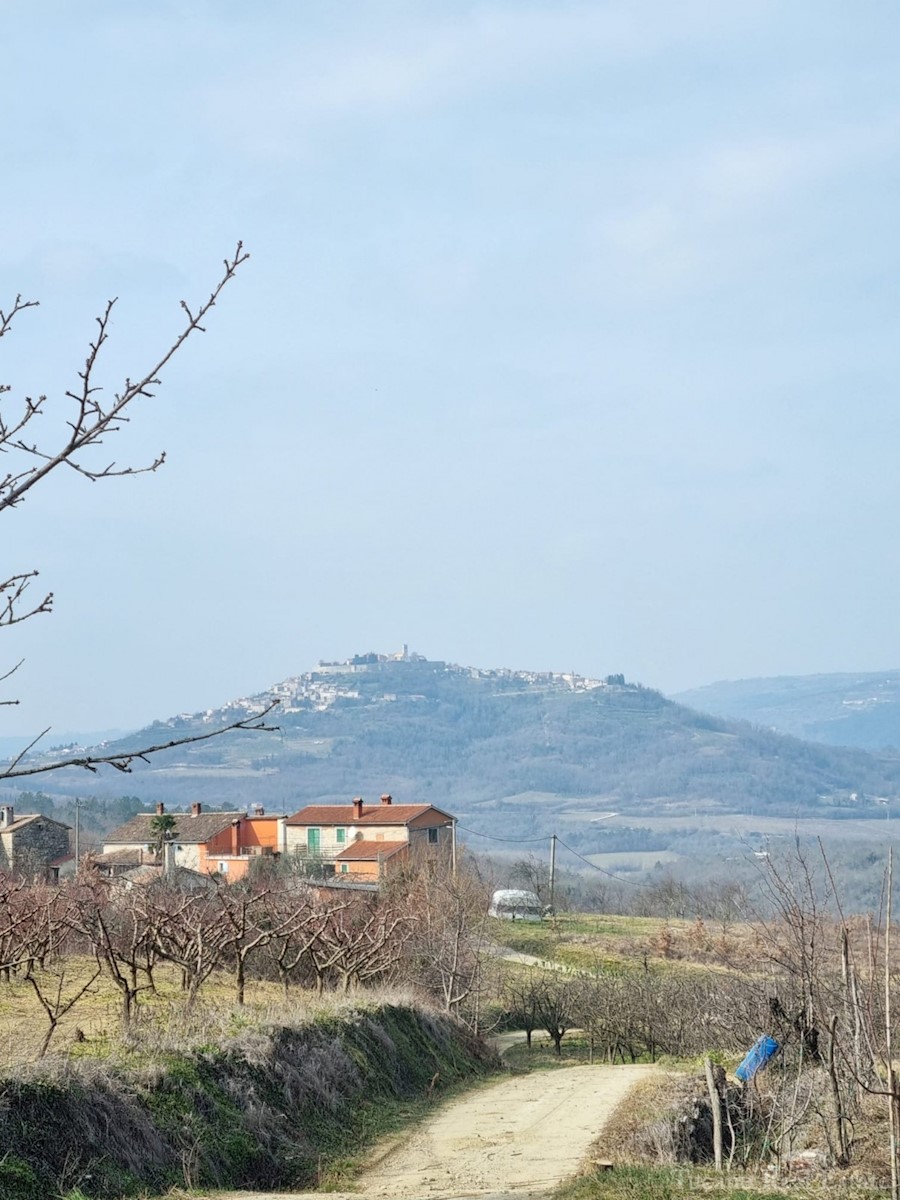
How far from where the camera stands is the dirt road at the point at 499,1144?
48.1ft

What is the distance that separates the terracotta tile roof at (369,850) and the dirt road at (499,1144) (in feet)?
128

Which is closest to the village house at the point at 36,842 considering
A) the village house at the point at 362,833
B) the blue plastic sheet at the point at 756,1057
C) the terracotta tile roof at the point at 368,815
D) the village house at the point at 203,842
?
the village house at the point at 203,842

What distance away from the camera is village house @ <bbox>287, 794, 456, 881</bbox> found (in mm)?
65750

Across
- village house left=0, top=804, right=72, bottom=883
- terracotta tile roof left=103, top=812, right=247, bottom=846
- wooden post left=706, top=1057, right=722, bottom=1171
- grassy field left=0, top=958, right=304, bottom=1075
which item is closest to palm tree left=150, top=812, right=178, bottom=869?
terracotta tile roof left=103, top=812, right=247, bottom=846

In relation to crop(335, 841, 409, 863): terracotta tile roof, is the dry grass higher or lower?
higher

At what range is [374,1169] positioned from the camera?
55.2ft

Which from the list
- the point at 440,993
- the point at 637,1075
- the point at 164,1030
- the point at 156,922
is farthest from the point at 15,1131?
the point at 440,993

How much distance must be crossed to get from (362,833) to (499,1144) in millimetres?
53288

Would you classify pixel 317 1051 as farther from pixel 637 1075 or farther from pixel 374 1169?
pixel 637 1075

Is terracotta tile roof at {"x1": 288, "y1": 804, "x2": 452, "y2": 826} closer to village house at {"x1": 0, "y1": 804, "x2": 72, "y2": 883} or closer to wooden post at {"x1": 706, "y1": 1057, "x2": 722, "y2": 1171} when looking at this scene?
village house at {"x1": 0, "y1": 804, "x2": 72, "y2": 883}

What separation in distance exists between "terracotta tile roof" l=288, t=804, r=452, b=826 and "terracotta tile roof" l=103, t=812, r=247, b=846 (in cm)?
392

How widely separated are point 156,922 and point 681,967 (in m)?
29.4

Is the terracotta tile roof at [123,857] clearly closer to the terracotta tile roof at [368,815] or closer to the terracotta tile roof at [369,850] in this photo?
the terracotta tile roof at [368,815]

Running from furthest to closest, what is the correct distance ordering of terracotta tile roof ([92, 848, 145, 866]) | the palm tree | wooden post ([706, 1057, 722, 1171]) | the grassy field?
terracotta tile roof ([92, 848, 145, 866]), the palm tree, the grassy field, wooden post ([706, 1057, 722, 1171])
